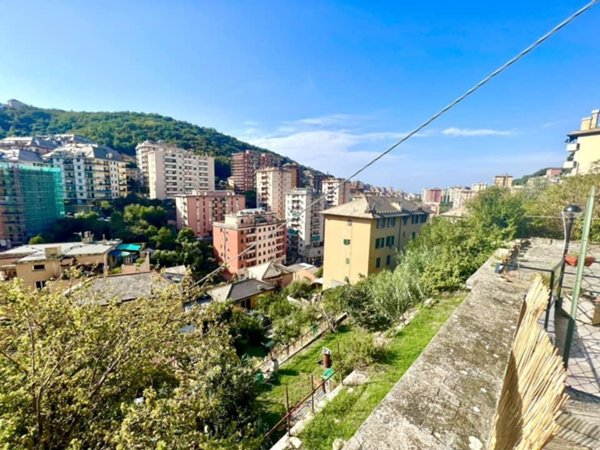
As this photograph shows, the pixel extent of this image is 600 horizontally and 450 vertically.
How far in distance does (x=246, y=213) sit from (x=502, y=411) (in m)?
39.0

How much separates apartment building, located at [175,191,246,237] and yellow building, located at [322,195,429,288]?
32337mm

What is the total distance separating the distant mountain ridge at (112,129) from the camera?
7556 centimetres

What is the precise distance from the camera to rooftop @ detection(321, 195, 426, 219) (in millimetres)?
18672

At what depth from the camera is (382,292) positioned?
8180mm

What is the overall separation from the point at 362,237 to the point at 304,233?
3099 cm

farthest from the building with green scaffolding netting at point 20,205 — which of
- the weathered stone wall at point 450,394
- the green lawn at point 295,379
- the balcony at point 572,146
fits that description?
the balcony at point 572,146

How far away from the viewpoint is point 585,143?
27.2 meters

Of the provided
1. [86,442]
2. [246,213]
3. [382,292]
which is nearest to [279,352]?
[382,292]

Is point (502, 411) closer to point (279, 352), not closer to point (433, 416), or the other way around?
point (433, 416)

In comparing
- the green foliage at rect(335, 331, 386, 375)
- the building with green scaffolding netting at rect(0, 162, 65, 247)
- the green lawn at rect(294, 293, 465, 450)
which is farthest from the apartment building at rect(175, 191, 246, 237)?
the green lawn at rect(294, 293, 465, 450)

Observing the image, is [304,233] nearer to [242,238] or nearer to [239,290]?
[242,238]

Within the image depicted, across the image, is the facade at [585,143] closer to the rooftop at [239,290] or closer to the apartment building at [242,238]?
the rooftop at [239,290]

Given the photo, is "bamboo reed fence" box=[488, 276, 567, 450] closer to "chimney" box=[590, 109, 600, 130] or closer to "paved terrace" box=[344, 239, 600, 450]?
"paved terrace" box=[344, 239, 600, 450]

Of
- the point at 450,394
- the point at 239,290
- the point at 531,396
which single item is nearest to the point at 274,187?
the point at 239,290
